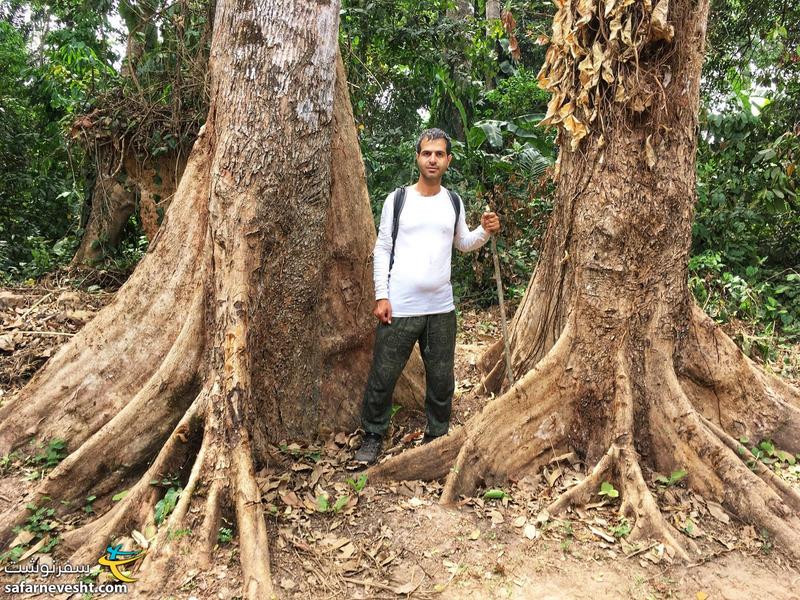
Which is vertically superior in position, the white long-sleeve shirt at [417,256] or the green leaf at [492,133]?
the green leaf at [492,133]

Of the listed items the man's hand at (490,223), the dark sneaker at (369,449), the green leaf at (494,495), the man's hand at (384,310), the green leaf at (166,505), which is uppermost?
the man's hand at (490,223)

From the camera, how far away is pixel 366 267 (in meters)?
4.52

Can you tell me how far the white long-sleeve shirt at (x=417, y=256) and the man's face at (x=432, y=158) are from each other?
0.17 m

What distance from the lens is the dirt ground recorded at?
2.94 meters

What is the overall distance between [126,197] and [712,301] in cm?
747

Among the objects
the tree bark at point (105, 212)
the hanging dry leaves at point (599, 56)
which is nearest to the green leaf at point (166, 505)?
the hanging dry leaves at point (599, 56)

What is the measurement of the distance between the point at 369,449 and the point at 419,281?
122 cm

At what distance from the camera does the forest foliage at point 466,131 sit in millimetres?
6863

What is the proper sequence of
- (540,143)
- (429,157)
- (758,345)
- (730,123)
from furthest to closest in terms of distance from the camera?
(540,143), (730,123), (758,345), (429,157)

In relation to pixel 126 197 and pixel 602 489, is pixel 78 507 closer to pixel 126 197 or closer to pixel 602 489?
pixel 602 489

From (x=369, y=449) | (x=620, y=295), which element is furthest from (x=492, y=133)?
(x=369, y=449)

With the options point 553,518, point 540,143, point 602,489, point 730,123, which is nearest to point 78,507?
point 553,518

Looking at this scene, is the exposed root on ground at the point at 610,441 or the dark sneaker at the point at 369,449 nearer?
the exposed root on ground at the point at 610,441

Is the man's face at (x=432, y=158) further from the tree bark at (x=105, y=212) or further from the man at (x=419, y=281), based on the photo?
the tree bark at (x=105, y=212)
